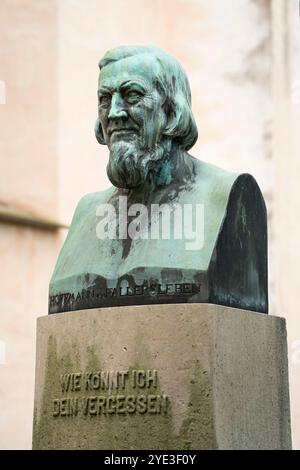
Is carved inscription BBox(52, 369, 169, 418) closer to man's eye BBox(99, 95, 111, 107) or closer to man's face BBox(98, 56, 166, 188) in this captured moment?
man's face BBox(98, 56, 166, 188)

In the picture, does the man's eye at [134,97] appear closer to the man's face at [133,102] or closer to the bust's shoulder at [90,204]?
the man's face at [133,102]

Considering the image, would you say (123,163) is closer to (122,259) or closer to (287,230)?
(122,259)

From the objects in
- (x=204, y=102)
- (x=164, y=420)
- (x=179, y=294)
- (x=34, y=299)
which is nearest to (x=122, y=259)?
(x=179, y=294)

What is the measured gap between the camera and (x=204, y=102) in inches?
583

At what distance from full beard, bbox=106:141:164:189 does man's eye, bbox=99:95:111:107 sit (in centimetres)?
22

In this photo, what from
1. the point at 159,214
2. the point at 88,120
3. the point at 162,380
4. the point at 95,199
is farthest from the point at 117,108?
the point at 88,120

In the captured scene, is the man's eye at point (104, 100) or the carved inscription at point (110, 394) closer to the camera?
the carved inscription at point (110, 394)

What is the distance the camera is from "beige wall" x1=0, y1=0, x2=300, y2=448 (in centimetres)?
1366

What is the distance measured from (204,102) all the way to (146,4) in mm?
1336

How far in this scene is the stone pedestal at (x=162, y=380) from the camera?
654 centimetres

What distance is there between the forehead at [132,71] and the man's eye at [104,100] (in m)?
0.06

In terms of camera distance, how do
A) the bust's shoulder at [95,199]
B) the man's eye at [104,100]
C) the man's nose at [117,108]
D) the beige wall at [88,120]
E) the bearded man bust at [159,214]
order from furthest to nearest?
the beige wall at [88,120] → the bust's shoulder at [95,199] → the man's eye at [104,100] → the man's nose at [117,108] → the bearded man bust at [159,214]

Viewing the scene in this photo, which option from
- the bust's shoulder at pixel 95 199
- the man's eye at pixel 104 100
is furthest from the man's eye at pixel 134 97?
the bust's shoulder at pixel 95 199

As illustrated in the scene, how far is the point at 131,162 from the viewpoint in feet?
22.8
